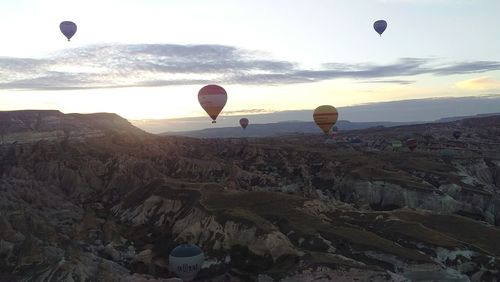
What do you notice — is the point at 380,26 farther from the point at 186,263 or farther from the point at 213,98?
the point at 186,263

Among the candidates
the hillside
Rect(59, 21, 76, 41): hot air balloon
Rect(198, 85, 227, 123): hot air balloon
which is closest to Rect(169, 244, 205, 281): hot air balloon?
the hillside

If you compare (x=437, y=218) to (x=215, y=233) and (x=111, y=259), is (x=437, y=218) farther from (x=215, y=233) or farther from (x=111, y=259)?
(x=111, y=259)

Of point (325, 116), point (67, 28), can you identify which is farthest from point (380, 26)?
point (67, 28)

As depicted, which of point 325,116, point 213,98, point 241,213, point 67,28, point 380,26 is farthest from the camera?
point 325,116

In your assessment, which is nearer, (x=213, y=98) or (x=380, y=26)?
(x=213, y=98)

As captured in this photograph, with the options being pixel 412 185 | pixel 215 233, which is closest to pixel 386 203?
pixel 412 185

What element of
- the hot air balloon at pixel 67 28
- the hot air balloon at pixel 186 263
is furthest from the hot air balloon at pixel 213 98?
the hot air balloon at pixel 186 263
